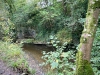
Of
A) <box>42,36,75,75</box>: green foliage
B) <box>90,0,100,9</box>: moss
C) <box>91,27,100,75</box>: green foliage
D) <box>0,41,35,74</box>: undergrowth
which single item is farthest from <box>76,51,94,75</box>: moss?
<box>0,41,35,74</box>: undergrowth

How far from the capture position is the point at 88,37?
3129 mm

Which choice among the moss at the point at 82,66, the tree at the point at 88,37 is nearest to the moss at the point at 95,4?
the tree at the point at 88,37

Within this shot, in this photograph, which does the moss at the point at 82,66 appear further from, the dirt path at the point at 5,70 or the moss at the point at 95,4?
the dirt path at the point at 5,70

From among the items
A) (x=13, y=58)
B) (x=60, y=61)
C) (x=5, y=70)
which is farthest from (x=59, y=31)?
(x=60, y=61)

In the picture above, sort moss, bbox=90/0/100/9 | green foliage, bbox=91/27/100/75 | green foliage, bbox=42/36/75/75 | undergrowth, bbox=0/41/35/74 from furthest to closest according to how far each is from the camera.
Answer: undergrowth, bbox=0/41/35/74 < green foliage, bbox=91/27/100/75 < green foliage, bbox=42/36/75/75 < moss, bbox=90/0/100/9

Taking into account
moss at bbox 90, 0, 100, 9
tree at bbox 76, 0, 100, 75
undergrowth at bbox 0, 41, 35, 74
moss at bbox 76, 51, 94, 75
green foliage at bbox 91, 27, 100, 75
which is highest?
moss at bbox 90, 0, 100, 9

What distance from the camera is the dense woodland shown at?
10.5ft

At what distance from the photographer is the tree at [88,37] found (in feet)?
10.1

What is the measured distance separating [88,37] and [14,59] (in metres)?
3.40

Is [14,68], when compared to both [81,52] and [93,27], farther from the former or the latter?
[93,27]

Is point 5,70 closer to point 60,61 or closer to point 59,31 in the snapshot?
point 60,61

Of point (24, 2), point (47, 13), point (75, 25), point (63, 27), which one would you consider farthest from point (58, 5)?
point (24, 2)

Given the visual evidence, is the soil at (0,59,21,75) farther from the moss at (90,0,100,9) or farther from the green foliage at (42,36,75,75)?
the moss at (90,0,100,9)

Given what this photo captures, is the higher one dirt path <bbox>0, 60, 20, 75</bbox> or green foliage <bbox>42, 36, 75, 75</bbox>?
green foliage <bbox>42, 36, 75, 75</bbox>
